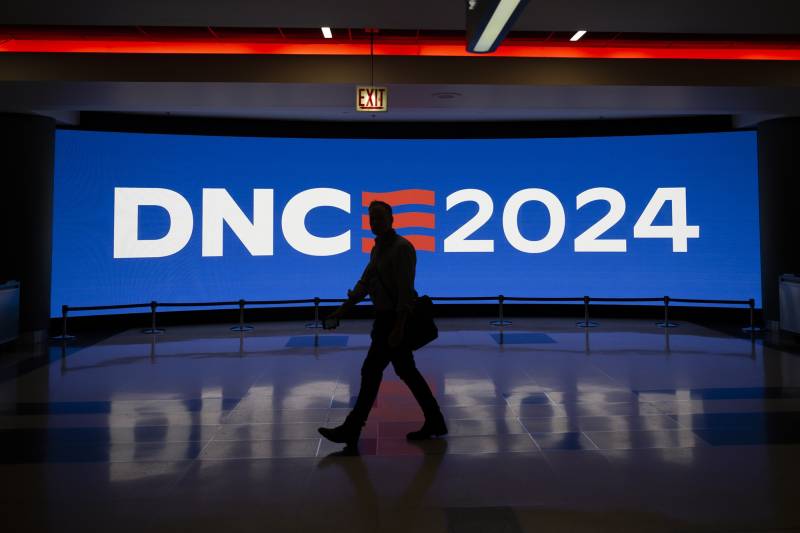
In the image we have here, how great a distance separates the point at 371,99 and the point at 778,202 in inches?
288

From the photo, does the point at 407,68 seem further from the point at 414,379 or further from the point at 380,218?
the point at 414,379

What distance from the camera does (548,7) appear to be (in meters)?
6.34

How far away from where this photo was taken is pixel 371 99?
295 inches

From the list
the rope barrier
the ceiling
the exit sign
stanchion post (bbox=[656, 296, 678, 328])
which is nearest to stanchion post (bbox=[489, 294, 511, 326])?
the rope barrier

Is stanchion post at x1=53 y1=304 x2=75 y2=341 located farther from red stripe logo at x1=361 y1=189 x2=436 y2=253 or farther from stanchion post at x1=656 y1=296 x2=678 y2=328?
stanchion post at x1=656 y1=296 x2=678 y2=328

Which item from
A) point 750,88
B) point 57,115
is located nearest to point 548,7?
point 750,88

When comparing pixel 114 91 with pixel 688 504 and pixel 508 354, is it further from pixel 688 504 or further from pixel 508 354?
pixel 688 504

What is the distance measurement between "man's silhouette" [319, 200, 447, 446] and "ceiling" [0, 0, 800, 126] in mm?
2961

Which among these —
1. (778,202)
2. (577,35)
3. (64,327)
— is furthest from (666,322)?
(64,327)

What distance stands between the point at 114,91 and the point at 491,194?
22.8 feet

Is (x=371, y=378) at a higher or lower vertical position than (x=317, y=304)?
lower

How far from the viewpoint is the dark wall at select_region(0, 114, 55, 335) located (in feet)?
31.2

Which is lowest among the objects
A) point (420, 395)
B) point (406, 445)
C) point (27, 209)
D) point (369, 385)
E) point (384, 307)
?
point (406, 445)

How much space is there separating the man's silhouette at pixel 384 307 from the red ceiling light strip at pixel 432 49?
4220 millimetres
